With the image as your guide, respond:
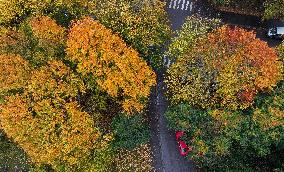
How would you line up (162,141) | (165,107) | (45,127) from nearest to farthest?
(45,127)
(162,141)
(165,107)

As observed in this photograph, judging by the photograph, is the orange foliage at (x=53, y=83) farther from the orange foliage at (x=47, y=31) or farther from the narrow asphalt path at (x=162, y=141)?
the narrow asphalt path at (x=162, y=141)

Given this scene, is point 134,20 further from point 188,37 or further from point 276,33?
point 276,33

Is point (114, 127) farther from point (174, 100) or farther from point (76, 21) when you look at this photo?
point (76, 21)

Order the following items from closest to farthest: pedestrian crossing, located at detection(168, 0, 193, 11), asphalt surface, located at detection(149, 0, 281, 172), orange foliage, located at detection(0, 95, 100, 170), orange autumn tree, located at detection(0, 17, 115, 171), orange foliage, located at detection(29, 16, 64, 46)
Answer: orange foliage, located at detection(0, 95, 100, 170) < orange autumn tree, located at detection(0, 17, 115, 171) < orange foliage, located at detection(29, 16, 64, 46) < asphalt surface, located at detection(149, 0, 281, 172) < pedestrian crossing, located at detection(168, 0, 193, 11)

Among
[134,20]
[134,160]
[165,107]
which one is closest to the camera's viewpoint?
[134,20]

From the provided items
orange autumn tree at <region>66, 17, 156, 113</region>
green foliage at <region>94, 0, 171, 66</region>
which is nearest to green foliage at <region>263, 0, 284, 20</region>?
green foliage at <region>94, 0, 171, 66</region>

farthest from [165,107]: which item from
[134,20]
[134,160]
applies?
[134,20]

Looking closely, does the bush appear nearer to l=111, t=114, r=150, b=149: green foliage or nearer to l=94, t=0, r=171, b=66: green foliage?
l=111, t=114, r=150, b=149: green foliage
